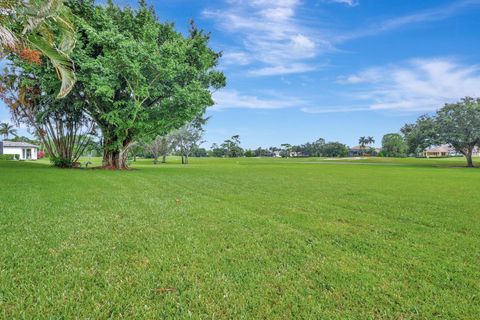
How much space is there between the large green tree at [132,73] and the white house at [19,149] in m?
51.9

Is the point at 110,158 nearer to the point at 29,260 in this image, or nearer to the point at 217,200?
the point at 217,200

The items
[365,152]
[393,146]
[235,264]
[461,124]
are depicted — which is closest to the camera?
[235,264]

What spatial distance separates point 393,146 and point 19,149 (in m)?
112

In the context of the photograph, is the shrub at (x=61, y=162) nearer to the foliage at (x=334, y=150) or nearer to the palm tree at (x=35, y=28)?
the palm tree at (x=35, y=28)

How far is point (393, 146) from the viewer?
100 m

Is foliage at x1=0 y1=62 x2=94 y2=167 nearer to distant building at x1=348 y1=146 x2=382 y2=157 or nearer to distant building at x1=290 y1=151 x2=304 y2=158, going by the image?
distant building at x1=290 y1=151 x2=304 y2=158

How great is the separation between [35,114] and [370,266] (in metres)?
30.4

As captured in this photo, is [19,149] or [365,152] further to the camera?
[365,152]

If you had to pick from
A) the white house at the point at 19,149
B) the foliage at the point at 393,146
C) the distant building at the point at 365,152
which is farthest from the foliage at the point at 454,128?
the distant building at the point at 365,152

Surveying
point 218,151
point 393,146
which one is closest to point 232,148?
point 218,151

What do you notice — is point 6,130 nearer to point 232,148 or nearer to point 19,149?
point 19,149

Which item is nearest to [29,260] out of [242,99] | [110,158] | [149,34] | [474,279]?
[474,279]

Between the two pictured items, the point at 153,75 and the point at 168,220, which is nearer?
the point at 168,220

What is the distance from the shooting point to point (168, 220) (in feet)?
20.5
